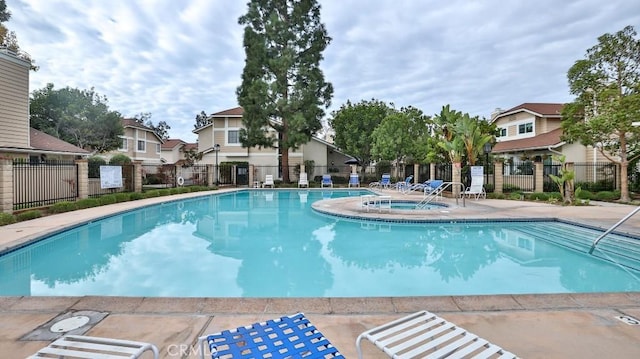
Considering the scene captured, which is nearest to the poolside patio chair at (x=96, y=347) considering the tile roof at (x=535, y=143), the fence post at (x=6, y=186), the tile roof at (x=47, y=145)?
the fence post at (x=6, y=186)

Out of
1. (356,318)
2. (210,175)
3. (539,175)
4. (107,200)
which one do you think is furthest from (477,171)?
(210,175)

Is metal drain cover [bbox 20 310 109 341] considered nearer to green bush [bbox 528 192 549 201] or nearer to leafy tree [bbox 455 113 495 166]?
Answer: leafy tree [bbox 455 113 495 166]

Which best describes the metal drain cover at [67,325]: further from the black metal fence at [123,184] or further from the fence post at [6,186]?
the black metal fence at [123,184]

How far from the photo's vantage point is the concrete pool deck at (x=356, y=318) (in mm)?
2682

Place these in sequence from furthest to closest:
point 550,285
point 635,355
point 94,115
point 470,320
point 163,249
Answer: point 94,115 < point 163,249 < point 550,285 < point 470,320 < point 635,355

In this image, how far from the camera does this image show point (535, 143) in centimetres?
2273

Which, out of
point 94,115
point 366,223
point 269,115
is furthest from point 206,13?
point 94,115

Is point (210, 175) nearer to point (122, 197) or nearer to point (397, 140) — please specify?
point (122, 197)

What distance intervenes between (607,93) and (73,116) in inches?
1361

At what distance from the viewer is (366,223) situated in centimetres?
1020

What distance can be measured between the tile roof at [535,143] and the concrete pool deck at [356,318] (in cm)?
1974

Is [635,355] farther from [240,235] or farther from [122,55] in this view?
[122,55]

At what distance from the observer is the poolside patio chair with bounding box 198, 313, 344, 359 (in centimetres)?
185

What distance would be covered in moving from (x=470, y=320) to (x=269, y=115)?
24.0 m
